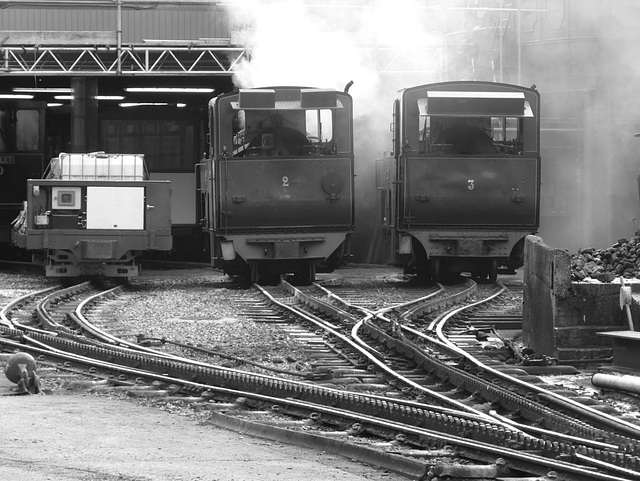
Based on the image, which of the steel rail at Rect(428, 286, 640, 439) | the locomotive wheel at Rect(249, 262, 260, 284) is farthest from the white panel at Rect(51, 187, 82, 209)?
the steel rail at Rect(428, 286, 640, 439)

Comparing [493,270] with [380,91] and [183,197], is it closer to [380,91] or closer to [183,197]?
[380,91]

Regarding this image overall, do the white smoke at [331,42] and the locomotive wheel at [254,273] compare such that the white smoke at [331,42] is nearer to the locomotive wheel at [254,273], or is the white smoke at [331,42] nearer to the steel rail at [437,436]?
the locomotive wheel at [254,273]

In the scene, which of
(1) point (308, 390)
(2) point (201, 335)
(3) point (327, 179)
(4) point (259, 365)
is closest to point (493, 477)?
(1) point (308, 390)

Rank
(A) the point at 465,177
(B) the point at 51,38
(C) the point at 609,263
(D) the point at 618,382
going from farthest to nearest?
(B) the point at 51,38 → (A) the point at 465,177 → (C) the point at 609,263 → (D) the point at 618,382

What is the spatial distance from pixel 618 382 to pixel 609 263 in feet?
15.1

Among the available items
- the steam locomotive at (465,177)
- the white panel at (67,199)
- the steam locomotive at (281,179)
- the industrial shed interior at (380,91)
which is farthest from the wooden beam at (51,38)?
the steam locomotive at (465,177)

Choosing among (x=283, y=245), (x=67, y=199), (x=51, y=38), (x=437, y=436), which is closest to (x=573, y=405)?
(x=437, y=436)

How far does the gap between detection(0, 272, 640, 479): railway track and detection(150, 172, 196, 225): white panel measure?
1320cm

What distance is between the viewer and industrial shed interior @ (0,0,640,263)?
80.2ft

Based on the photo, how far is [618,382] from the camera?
26.4 feet

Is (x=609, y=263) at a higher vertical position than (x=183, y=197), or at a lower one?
lower

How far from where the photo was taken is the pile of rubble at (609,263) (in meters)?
10.6

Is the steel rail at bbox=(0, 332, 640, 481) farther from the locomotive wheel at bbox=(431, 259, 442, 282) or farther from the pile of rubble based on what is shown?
the locomotive wheel at bbox=(431, 259, 442, 282)

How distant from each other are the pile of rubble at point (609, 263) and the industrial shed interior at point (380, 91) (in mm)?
11485
